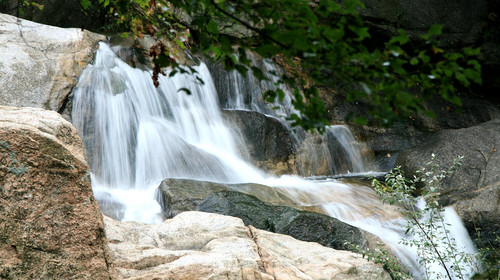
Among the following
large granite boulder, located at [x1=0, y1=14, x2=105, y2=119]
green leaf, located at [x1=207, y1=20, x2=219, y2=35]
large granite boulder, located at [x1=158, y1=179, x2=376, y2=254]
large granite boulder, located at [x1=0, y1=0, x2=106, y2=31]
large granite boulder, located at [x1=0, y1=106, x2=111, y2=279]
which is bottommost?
large granite boulder, located at [x1=158, y1=179, x2=376, y2=254]

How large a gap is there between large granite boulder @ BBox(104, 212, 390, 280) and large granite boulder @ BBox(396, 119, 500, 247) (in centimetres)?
448

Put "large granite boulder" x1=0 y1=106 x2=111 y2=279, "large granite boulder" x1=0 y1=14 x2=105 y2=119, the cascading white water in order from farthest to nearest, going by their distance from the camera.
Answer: "large granite boulder" x1=0 y1=14 x2=105 y2=119, the cascading white water, "large granite boulder" x1=0 y1=106 x2=111 y2=279

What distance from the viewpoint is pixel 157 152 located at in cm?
879

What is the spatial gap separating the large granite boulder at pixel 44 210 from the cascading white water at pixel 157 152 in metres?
3.76

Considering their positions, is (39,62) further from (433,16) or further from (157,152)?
(433,16)

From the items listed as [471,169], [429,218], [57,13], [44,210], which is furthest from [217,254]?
[57,13]

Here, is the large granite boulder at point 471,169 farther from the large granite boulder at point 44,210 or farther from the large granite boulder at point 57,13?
the large granite boulder at point 57,13

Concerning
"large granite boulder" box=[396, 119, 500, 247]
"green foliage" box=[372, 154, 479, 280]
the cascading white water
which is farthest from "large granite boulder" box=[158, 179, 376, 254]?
"large granite boulder" box=[396, 119, 500, 247]

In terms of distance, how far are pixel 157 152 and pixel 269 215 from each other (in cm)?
364

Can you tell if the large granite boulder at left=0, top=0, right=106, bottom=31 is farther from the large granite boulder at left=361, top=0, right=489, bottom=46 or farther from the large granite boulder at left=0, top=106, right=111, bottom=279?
the large granite boulder at left=0, top=106, right=111, bottom=279

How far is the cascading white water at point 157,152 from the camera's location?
743cm

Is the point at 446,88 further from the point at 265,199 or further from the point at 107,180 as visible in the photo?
the point at 107,180

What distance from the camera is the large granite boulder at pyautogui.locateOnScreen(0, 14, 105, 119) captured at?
309 inches

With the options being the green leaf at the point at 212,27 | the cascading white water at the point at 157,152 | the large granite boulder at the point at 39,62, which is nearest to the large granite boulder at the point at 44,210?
the green leaf at the point at 212,27
